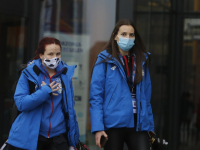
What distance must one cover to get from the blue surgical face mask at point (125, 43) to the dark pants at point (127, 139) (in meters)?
0.77

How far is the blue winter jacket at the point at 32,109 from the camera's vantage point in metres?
3.50

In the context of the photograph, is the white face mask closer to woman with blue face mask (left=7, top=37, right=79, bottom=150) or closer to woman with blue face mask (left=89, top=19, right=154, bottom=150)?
woman with blue face mask (left=7, top=37, right=79, bottom=150)

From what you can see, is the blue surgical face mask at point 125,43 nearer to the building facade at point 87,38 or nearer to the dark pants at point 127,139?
the dark pants at point 127,139

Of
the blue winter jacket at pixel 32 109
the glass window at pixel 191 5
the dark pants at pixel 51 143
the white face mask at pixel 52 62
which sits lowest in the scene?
the dark pants at pixel 51 143

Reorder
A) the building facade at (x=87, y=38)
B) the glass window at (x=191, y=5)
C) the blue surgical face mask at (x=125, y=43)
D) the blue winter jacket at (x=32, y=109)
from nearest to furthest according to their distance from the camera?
the blue winter jacket at (x=32, y=109) < the blue surgical face mask at (x=125, y=43) < the building facade at (x=87, y=38) < the glass window at (x=191, y=5)

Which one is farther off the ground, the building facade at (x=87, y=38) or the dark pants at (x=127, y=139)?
the building facade at (x=87, y=38)

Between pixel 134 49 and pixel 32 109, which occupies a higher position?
pixel 134 49

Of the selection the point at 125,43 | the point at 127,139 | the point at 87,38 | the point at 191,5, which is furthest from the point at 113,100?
the point at 191,5

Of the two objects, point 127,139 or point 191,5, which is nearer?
point 127,139

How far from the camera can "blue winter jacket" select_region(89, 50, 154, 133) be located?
3.62m

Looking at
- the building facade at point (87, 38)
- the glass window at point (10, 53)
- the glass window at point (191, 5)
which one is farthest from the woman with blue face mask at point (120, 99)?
the glass window at point (191, 5)

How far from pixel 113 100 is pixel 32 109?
28.7 inches

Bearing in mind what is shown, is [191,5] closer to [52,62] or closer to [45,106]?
[52,62]

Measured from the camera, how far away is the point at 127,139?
3723 mm
